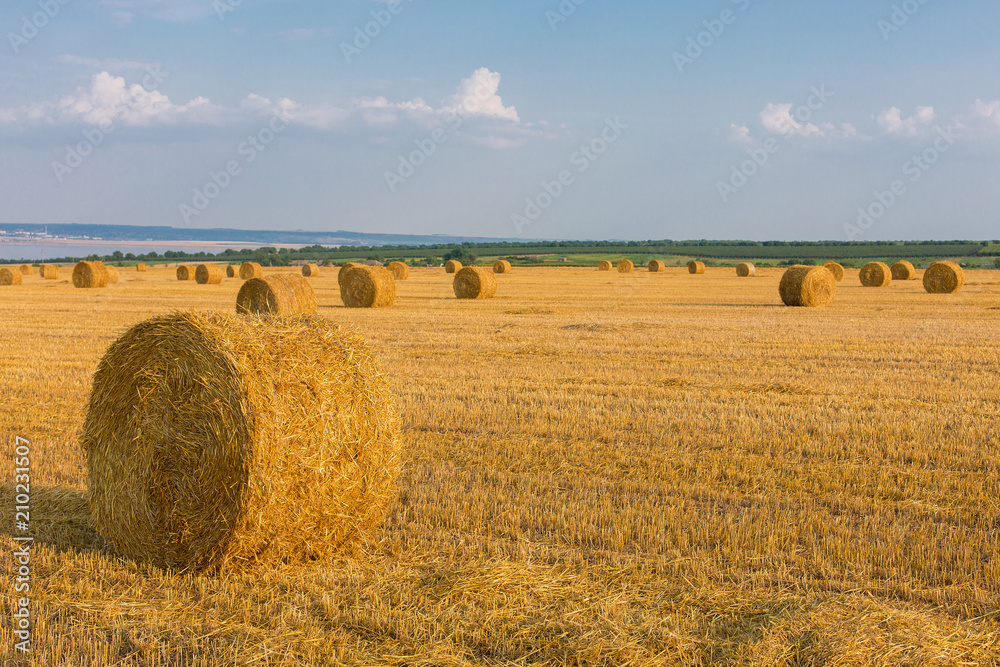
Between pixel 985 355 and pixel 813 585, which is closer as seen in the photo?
pixel 813 585

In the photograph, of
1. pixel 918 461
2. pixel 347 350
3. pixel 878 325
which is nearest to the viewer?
pixel 347 350

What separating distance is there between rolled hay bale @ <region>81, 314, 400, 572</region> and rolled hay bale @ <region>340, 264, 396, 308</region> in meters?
21.0

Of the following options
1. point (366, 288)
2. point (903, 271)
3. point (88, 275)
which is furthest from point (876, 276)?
point (88, 275)

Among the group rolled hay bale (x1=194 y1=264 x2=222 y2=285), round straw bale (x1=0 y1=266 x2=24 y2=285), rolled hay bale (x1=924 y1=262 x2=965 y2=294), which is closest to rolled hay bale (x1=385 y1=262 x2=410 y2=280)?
rolled hay bale (x1=194 y1=264 x2=222 y2=285)

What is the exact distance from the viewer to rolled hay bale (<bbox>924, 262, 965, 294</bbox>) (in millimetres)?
34438

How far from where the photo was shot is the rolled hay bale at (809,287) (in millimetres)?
27641

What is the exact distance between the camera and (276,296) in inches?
851

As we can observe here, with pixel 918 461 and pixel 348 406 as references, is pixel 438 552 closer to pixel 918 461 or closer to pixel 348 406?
pixel 348 406

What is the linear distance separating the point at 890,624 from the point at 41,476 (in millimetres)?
7085

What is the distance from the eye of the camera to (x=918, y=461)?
8.15m

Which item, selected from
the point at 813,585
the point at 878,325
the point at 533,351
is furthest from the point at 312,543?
the point at 878,325

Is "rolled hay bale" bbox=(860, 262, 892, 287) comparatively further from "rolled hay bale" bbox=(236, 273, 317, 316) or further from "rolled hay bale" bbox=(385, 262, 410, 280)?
"rolled hay bale" bbox=(236, 273, 317, 316)

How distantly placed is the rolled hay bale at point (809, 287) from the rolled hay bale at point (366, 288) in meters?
13.5

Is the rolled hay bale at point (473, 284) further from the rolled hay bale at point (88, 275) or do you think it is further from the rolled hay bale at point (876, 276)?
the rolled hay bale at point (876, 276)
